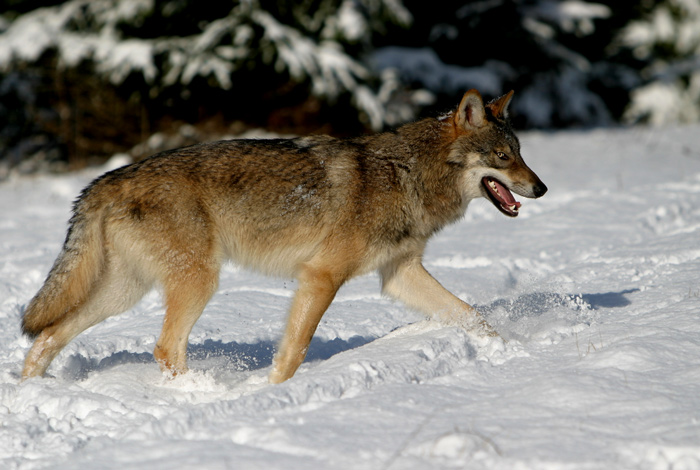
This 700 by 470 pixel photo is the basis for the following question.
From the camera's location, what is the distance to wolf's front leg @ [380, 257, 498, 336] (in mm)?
4840

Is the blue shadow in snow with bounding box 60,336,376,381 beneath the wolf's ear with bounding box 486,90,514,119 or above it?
beneath

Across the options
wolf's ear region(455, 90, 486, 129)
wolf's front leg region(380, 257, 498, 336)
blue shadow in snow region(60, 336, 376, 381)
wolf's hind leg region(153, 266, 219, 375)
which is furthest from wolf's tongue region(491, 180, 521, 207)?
wolf's hind leg region(153, 266, 219, 375)

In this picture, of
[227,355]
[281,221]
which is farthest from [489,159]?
[227,355]

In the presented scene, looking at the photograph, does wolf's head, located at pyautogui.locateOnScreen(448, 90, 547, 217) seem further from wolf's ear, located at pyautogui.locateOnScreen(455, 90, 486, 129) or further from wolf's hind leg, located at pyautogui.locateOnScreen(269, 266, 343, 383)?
wolf's hind leg, located at pyautogui.locateOnScreen(269, 266, 343, 383)

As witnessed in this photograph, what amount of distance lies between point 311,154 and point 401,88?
11814 mm

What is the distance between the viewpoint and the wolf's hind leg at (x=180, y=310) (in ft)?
13.8

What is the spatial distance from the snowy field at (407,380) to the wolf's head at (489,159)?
89 cm

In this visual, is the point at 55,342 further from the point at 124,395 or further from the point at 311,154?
the point at 311,154

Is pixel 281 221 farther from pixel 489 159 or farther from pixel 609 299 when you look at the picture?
pixel 609 299

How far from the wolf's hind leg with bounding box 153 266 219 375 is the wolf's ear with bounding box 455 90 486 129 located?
198 centimetres

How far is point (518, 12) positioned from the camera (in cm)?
1892

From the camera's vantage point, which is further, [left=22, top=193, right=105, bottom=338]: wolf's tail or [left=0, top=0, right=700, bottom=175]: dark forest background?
[left=0, top=0, right=700, bottom=175]: dark forest background

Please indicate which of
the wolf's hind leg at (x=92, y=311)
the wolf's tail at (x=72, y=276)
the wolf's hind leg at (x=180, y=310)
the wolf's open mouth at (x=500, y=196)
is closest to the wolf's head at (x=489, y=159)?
the wolf's open mouth at (x=500, y=196)

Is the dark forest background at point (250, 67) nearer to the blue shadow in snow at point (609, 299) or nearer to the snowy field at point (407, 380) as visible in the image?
the snowy field at point (407, 380)
